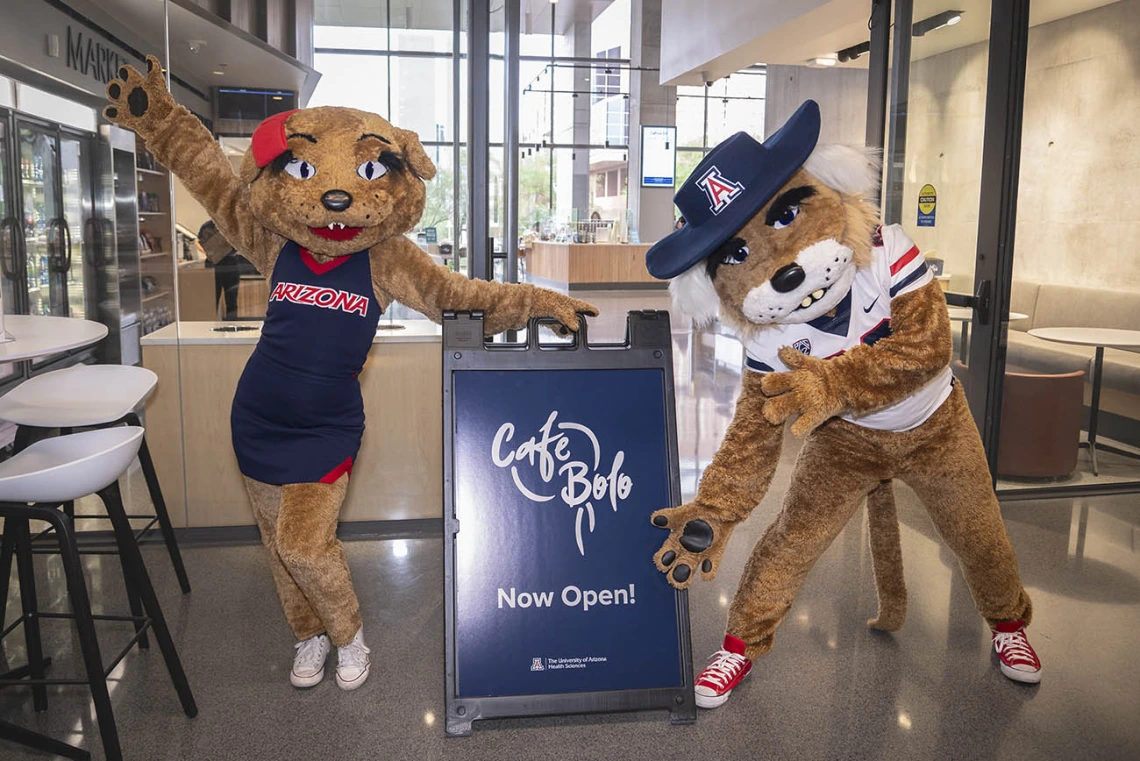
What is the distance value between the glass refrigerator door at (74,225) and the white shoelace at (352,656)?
259 centimetres

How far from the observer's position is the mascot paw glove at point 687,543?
7.50 feet

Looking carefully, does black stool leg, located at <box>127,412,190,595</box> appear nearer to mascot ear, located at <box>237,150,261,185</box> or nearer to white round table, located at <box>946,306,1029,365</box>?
mascot ear, located at <box>237,150,261,185</box>

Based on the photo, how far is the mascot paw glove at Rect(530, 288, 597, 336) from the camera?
2.48 m

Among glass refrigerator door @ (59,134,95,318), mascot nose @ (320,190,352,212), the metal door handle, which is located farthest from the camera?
glass refrigerator door @ (59,134,95,318)

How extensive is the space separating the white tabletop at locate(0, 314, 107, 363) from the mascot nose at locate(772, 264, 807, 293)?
1.65 meters

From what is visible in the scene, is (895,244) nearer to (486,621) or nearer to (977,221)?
(486,621)

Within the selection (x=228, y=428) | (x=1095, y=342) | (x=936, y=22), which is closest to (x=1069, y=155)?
(x=1095, y=342)

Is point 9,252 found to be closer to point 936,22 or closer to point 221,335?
point 221,335

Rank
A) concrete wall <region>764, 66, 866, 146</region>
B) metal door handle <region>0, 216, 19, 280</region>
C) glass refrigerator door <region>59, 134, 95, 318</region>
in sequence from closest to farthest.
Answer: metal door handle <region>0, 216, 19, 280</region> → glass refrigerator door <region>59, 134, 95, 318</region> → concrete wall <region>764, 66, 866, 146</region>

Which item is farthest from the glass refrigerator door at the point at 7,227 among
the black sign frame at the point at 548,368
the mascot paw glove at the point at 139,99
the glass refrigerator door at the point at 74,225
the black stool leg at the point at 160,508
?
the black sign frame at the point at 548,368

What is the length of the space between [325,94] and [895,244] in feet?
7.64

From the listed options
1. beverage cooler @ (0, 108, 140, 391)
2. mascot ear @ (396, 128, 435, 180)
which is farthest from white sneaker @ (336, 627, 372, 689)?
beverage cooler @ (0, 108, 140, 391)

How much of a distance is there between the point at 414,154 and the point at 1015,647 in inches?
87.3

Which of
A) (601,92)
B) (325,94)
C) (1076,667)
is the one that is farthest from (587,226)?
(1076,667)
